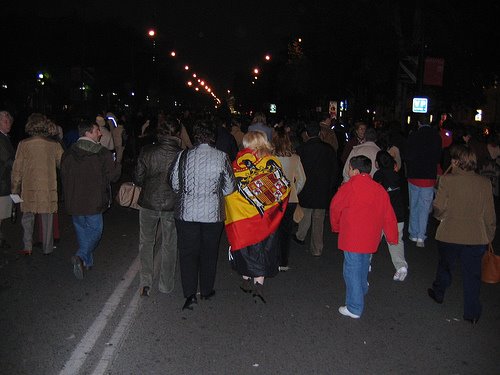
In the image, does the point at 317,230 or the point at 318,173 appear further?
the point at 317,230

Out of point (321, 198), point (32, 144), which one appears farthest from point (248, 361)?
point (32, 144)

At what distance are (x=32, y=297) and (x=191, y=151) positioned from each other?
8.12 ft

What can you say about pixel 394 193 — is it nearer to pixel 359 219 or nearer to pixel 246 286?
pixel 359 219

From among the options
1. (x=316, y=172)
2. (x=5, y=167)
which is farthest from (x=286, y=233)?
(x=5, y=167)

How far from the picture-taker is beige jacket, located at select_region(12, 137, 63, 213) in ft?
26.0

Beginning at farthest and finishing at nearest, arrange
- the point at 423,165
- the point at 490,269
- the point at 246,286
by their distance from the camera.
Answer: the point at 423,165, the point at 246,286, the point at 490,269

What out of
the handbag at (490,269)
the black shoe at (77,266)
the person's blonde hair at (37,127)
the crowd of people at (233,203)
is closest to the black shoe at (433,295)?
the crowd of people at (233,203)

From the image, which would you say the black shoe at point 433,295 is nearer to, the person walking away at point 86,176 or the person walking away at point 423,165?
the person walking away at point 423,165

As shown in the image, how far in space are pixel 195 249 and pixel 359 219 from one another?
67.4 inches

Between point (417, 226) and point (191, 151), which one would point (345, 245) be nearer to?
point (191, 151)

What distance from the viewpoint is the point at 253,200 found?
6.32 meters

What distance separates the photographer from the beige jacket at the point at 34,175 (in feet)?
26.0

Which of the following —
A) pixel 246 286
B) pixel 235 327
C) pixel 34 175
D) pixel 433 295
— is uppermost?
pixel 34 175

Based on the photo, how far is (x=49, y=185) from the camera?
26.3ft
